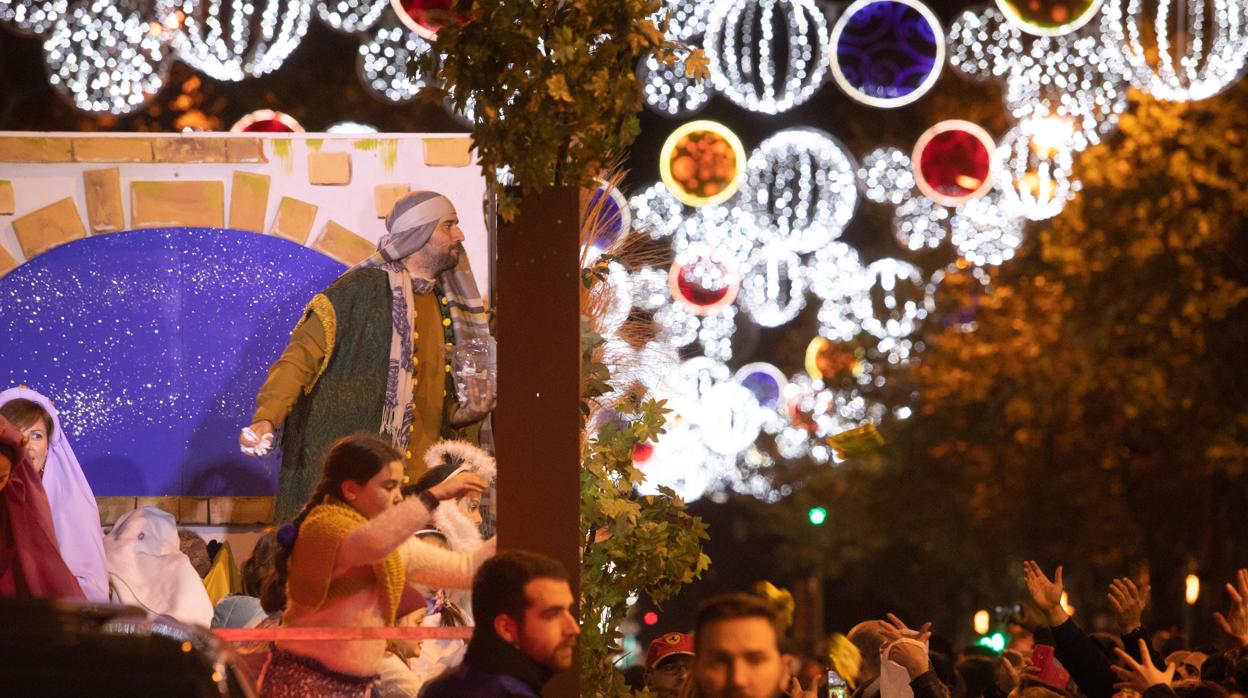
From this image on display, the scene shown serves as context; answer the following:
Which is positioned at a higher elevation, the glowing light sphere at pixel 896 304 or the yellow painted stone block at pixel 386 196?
the yellow painted stone block at pixel 386 196

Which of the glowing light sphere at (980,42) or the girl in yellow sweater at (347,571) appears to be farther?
the glowing light sphere at (980,42)

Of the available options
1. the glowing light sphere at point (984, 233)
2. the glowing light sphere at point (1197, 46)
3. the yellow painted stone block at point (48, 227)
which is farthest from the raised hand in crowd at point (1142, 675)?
the glowing light sphere at point (984, 233)

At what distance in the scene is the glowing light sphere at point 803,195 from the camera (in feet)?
52.7

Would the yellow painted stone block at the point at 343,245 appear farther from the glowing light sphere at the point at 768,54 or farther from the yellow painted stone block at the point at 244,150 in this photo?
the glowing light sphere at the point at 768,54

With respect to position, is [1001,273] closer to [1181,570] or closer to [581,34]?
[1181,570]

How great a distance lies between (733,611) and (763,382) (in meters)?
19.4

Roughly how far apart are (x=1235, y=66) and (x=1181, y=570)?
47.3ft

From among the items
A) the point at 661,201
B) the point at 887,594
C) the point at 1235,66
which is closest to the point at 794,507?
the point at 887,594

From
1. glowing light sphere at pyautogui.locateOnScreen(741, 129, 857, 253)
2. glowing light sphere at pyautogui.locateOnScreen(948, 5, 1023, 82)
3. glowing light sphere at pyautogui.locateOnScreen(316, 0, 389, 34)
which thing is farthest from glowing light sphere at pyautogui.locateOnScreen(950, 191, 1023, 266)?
glowing light sphere at pyautogui.locateOnScreen(316, 0, 389, 34)

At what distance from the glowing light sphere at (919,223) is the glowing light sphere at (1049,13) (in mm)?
7234

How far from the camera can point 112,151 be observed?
744 cm

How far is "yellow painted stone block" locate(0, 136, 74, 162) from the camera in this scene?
741 cm

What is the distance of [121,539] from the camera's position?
7316mm

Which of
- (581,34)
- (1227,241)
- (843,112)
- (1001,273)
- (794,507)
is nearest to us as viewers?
(581,34)
